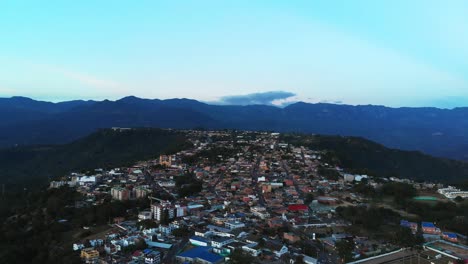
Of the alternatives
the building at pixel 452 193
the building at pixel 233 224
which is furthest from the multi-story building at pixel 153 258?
the building at pixel 452 193

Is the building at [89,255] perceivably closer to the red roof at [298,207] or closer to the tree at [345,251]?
the tree at [345,251]

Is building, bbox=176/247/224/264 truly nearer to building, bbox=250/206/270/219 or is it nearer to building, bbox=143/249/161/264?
building, bbox=143/249/161/264

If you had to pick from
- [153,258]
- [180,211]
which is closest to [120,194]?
[180,211]

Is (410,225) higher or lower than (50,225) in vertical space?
higher

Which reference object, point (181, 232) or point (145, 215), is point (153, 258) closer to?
point (181, 232)

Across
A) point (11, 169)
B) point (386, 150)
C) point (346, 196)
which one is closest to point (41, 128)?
point (11, 169)

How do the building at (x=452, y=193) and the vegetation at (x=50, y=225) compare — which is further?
the building at (x=452, y=193)
